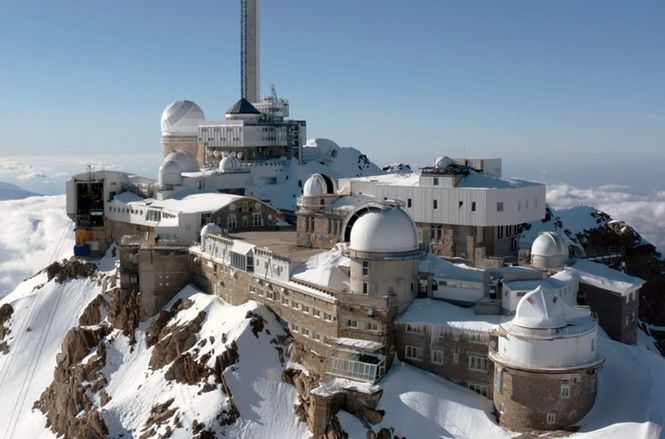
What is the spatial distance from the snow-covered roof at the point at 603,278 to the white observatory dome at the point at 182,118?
8205cm

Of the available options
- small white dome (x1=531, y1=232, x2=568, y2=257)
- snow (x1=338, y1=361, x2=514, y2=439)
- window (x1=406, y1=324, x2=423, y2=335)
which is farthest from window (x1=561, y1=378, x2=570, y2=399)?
small white dome (x1=531, y1=232, x2=568, y2=257)

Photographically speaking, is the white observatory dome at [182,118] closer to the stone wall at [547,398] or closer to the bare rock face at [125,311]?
the bare rock face at [125,311]

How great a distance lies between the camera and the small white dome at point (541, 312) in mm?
49188

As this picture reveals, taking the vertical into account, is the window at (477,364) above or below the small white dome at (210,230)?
below

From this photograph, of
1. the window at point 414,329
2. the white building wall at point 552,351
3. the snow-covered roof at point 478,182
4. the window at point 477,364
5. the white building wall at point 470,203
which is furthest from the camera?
the snow-covered roof at point 478,182

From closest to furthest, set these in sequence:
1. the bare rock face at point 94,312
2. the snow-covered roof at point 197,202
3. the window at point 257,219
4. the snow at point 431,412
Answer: the snow at point 431,412
the bare rock face at point 94,312
the snow-covered roof at point 197,202
the window at point 257,219

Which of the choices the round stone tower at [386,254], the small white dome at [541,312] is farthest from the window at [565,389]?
the round stone tower at [386,254]

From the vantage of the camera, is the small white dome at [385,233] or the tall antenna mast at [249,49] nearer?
the small white dome at [385,233]

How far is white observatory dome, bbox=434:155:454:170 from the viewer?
250ft

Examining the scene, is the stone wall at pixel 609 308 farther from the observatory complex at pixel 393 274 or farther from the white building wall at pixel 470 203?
the white building wall at pixel 470 203

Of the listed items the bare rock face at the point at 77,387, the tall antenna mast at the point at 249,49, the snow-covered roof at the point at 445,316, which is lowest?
the bare rock face at the point at 77,387

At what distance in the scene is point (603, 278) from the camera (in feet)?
210

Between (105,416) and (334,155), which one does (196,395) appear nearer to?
(105,416)

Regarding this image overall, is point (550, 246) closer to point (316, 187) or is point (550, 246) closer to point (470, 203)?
point (470, 203)
